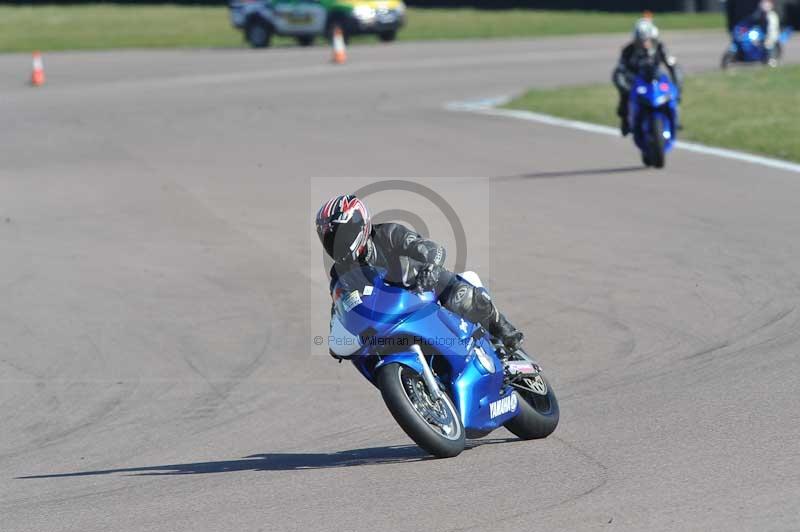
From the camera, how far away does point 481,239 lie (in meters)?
12.3

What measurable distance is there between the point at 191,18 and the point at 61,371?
4244 centimetres

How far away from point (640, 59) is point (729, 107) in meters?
5.57

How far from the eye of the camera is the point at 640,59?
15969 mm

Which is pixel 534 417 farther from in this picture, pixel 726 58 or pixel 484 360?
pixel 726 58

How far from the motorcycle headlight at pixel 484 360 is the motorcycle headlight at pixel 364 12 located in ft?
98.8

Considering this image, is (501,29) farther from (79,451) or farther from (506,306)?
(79,451)

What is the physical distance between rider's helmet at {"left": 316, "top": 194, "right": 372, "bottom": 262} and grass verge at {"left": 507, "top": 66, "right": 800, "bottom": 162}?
11030 mm

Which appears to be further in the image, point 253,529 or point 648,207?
point 648,207

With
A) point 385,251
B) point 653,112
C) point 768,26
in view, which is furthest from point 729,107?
point 385,251

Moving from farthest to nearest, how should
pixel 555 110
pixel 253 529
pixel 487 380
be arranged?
pixel 555 110 → pixel 487 380 → pixel 253 529

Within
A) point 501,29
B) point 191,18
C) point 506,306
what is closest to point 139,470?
point 506,306

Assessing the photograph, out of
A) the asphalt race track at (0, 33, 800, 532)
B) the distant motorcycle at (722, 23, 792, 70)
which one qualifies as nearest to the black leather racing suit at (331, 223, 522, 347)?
the asphalt race track at (0, 33, 800, 532)

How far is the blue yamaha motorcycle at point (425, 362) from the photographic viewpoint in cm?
619

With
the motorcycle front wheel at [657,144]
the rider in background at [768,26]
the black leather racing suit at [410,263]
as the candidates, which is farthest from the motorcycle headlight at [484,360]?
the rider in background at [768,26]
